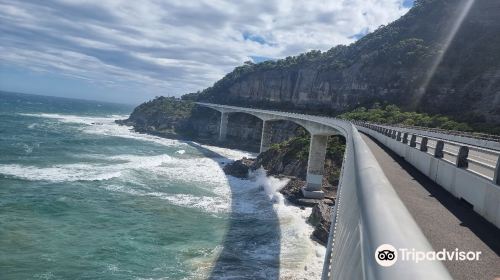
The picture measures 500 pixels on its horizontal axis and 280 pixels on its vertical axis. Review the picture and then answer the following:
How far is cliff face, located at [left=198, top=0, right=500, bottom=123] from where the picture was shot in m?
72.9

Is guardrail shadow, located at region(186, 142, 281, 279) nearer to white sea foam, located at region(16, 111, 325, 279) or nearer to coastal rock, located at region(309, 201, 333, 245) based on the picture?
white sea foam, located at region(16, 111, 325, 279)

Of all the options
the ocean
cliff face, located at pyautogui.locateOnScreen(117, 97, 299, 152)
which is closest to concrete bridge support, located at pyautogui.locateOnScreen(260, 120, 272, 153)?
cliff face, located at pyautogui.locateOnScreen(117, 97, 299, 152)

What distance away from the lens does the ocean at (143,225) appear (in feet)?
73.3

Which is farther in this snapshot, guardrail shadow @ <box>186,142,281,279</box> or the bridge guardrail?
guardrail shadow @ <box>186,142,281,279</box>

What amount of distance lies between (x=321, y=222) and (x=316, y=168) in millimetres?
17105

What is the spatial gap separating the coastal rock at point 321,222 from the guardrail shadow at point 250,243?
2771mm

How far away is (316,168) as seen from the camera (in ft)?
155

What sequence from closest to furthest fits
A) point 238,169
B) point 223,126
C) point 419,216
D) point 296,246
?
1. point 419,216
2. point 296,246
3. point 238,169
4. point 223,126

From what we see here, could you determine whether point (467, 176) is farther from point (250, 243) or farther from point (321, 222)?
point (321, 222)

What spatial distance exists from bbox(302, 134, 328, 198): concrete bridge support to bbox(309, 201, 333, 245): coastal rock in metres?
7.35

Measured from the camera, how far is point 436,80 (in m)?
78.9

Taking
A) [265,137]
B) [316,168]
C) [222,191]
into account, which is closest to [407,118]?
[265,137]

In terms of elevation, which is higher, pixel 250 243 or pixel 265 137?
pixel 265 137

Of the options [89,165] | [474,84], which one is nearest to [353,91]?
[474,84]
